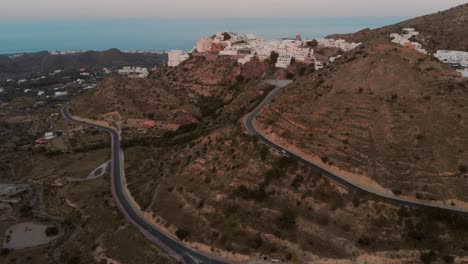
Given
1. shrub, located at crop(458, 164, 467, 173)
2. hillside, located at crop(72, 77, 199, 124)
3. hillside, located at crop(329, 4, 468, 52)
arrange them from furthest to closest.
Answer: hillside, located at crop(329, 4, 468, 52) < hillside, located at crop(72, 77, 199, 124) < shrub, located at crop(458, 164, 467, 173)

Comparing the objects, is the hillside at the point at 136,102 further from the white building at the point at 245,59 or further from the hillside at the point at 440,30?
the hillside at the point at 440,30

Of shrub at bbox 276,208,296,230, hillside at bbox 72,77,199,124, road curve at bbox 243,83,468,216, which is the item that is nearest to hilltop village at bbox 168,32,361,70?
hillside at bbox 72,77,199,124

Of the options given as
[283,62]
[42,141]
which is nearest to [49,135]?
[42,141]

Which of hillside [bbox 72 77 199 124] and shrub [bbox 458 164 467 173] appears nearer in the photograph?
shrub [bbox 458 164 467 173]

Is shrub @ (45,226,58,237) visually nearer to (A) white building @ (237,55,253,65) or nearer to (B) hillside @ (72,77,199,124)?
(B) hillside @ (72,77,199,124)

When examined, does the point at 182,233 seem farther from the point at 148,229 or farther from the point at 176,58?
the point at 176,58

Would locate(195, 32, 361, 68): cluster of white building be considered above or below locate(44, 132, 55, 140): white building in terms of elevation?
above

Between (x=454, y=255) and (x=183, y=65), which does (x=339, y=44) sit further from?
(x=454, y=255)

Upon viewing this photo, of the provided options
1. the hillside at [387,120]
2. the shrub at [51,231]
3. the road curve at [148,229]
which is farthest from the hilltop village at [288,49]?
the shrub at [51,231]
